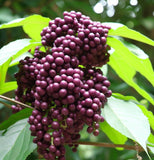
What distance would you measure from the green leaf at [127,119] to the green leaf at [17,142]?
0.73 feet

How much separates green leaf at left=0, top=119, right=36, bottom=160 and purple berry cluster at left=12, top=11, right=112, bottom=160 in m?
0.07

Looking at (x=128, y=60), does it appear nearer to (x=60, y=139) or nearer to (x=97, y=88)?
(x=97, y=88)

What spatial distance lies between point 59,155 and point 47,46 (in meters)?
0.29

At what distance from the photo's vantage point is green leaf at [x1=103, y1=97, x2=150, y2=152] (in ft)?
2.07

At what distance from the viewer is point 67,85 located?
0.63 m

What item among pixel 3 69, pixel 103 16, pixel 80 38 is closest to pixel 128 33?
pixel 80 38

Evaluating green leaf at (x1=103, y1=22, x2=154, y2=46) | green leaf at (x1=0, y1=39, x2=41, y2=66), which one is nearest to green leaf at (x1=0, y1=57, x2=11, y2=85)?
green leaf at (x1=0, y1=39, x2=41, y2=66)

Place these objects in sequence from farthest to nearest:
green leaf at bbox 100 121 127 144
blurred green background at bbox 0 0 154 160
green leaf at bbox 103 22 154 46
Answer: blurred green background at bbox 0 0 154 160 < green leaf at bbox 100 121 127 144 < green leaf at bbox 103 22 154 46

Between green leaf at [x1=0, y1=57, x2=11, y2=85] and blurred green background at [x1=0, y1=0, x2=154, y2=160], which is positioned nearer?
green leaf at [x1=0, y1=57, x2=11, y2=85]

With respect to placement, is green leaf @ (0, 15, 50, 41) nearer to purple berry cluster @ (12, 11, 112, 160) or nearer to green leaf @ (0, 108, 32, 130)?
purple berry cluster @ (12, 11, 112, 160)

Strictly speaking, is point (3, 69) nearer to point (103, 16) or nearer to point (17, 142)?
point (17, 142)

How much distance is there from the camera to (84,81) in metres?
0.68

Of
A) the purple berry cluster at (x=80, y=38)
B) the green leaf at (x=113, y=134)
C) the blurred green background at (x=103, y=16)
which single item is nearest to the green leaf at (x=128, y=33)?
the purple berry cluster at (x=80, y=38)

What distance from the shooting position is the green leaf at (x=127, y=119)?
0.63 metres
